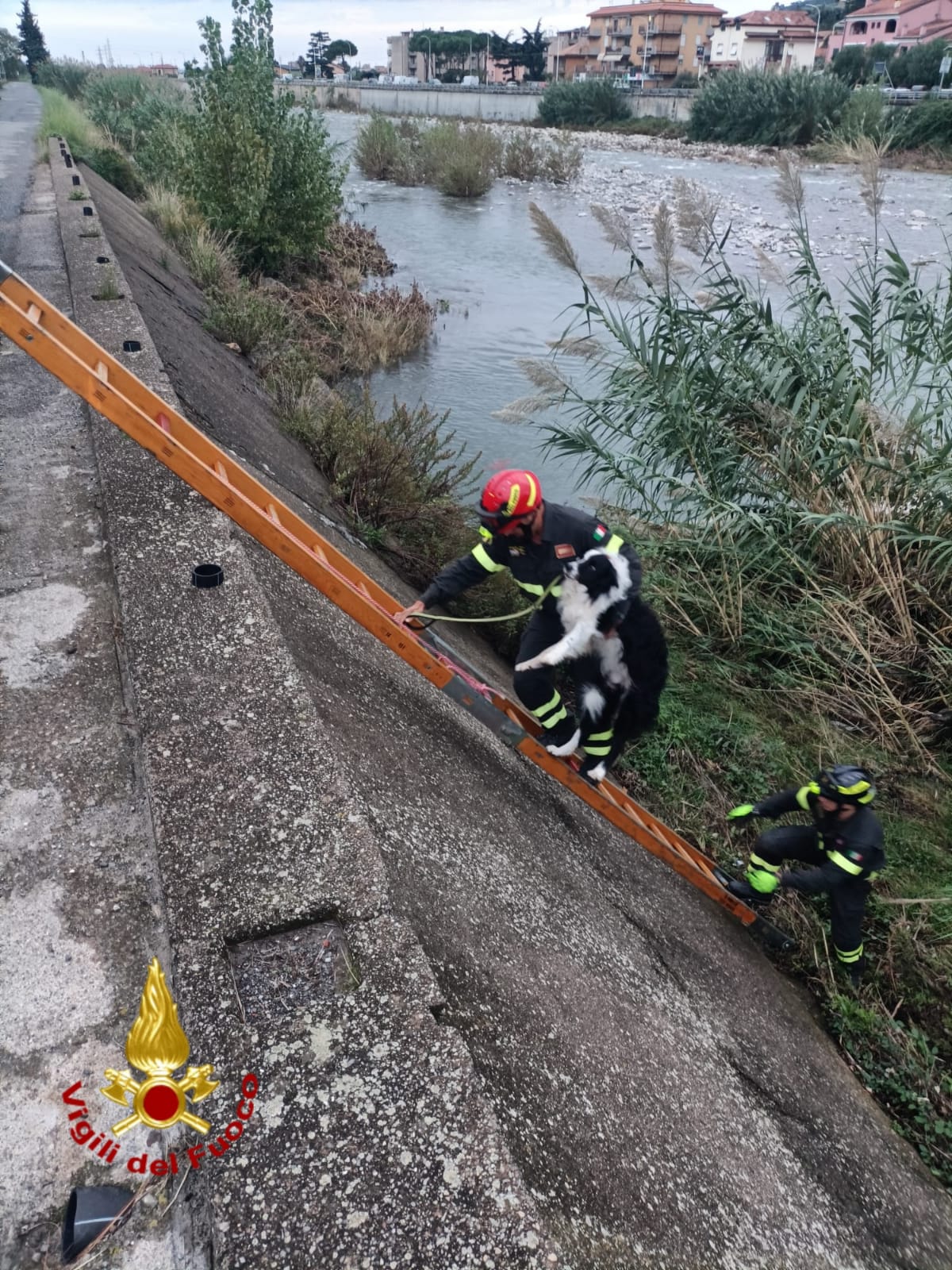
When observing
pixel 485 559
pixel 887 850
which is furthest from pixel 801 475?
pixel 485 559

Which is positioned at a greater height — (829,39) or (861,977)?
(829,39)

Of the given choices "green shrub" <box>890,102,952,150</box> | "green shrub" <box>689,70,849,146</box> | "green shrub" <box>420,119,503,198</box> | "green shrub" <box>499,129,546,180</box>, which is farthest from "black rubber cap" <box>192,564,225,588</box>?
"green shrub" <box>689,70,849,146</box>

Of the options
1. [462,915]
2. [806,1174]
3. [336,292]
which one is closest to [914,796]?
[806,1174]

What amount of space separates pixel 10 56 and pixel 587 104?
4586 centimetres

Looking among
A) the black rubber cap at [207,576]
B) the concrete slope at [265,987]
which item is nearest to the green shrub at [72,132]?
the black rubber cap at [207,576]

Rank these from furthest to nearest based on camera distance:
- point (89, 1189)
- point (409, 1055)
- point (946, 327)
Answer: point (946, 327) → point (409, 1055) → point (89, 1189)

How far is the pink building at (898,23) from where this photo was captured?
76.6 metres

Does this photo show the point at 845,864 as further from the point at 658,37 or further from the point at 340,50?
the point at 340,50

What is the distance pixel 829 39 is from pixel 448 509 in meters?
109

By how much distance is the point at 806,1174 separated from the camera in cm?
297

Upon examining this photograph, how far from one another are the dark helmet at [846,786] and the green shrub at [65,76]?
5256 centimetres

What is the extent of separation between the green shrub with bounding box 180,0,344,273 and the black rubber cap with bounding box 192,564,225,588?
11892mm

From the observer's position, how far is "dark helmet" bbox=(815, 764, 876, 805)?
4141 millimetres

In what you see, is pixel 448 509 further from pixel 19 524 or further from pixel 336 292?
pixel 336 292
